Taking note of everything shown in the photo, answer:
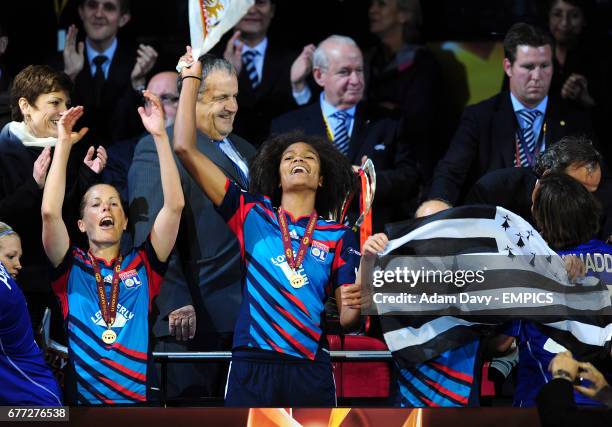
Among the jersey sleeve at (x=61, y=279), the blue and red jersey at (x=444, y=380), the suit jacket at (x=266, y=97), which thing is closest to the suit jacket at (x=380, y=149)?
the suit jacket at (x=266, y=97)

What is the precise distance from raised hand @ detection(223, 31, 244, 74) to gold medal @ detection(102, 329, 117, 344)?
8.51 feet

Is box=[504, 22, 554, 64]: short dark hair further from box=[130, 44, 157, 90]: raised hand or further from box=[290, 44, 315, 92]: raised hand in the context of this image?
box=[130, 44, 157, 90]: raised hand

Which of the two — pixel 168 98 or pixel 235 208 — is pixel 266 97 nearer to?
pixel 168 98

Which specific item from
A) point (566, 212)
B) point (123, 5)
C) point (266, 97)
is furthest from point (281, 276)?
point (123, 5)

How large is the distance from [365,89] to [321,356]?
9.54 feet

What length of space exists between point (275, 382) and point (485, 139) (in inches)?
103

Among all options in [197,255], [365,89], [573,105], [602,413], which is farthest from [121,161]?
[602,413]

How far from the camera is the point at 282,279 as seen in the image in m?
4.96

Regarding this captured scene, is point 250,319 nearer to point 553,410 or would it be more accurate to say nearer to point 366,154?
point 553,410

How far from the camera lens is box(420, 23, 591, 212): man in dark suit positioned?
687 cm

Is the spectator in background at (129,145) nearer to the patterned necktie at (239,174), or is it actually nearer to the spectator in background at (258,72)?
the spectator in background at (258,72)

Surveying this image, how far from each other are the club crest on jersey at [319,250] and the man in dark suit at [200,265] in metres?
0.77

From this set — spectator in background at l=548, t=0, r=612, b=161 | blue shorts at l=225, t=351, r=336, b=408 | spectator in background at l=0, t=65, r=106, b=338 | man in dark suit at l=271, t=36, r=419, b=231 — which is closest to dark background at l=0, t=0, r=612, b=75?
spectator in background at l=548, t=0, r=612, b=161

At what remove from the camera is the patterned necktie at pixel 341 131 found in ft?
22.8
